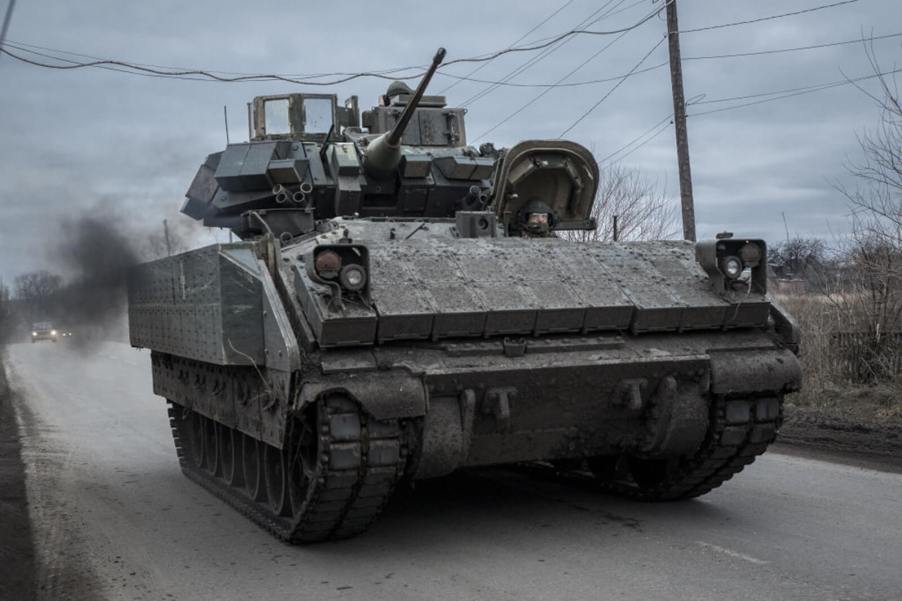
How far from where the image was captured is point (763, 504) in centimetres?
764

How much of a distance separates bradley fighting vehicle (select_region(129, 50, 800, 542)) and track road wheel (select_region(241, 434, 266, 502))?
0.03 meters

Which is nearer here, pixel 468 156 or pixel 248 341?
pixel 248 341

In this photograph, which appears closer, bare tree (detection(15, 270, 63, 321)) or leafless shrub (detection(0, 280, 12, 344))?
bare tree (detection(15, 270, 63, 321))

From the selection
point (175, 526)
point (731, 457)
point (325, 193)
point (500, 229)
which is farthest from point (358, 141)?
point (731, 457)

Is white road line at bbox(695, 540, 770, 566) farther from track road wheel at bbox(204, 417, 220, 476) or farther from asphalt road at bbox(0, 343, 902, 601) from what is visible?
track road wheel at bbox(204, 417, 220, 476)

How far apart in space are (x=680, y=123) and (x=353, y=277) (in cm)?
1113

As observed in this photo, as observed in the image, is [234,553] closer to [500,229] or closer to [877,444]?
[500,229]

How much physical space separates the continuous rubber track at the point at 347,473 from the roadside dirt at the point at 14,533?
5.21 feet

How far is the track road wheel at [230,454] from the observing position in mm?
8688

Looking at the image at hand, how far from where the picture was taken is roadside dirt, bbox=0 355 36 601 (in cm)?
589

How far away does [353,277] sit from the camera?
20.0 ft

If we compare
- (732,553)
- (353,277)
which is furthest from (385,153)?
(732,553)

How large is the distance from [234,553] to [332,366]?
164 cm

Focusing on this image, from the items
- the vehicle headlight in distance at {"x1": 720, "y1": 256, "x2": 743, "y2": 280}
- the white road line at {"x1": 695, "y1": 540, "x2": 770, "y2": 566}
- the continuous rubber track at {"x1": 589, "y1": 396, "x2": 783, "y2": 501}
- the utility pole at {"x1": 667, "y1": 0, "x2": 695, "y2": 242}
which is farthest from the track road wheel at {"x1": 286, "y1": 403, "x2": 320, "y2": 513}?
the utility pole at {"x1": 667, "y1": 0, "x2": 695, "y2": 242}
